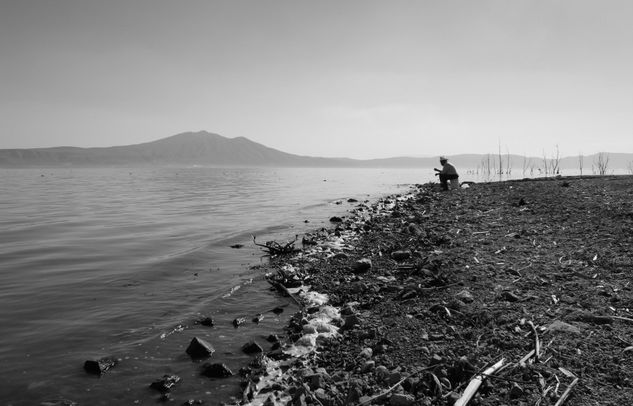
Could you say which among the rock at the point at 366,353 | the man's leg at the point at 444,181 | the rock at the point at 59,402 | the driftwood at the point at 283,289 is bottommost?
the rock at the point at 59,402

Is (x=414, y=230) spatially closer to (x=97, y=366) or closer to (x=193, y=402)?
(x=193, y=402)

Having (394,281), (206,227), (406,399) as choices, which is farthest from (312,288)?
(206,227)

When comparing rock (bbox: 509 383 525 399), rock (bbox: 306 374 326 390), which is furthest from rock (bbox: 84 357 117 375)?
rock (bbox: 509 383 525 399)

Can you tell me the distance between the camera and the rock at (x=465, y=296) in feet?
21.3

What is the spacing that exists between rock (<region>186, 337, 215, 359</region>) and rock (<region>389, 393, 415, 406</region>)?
3.21 metres

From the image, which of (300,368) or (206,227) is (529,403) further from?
(206,227)

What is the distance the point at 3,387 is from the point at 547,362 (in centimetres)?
709

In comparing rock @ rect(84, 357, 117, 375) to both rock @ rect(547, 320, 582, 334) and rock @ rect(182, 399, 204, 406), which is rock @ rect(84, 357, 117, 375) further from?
rock @ rect(547, 320, 582, 334)

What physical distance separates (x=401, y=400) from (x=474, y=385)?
30.6 inches

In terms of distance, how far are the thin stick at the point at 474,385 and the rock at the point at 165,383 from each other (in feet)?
12.1

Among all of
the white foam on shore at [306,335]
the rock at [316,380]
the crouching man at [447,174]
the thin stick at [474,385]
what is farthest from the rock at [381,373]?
the crouching man at [447,174]

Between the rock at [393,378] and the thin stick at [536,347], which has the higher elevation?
the thin stick at [536,347]

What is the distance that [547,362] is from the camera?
4223mm

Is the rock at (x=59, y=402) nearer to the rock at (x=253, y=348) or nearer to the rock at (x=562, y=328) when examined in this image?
the rock at (x=253, y=348)
